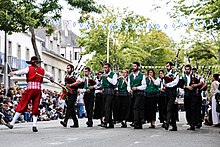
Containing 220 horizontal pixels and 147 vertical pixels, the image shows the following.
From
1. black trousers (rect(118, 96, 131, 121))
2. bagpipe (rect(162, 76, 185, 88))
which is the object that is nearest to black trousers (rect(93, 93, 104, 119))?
black trousers (rect(118, 96, 131, 121))

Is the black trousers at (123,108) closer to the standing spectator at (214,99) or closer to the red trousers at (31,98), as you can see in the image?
the standing spectator at (214,99)

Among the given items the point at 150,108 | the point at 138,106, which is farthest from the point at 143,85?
the point at 150,108

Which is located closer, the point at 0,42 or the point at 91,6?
the point at 91,6

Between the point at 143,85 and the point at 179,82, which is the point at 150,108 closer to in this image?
the point at 143,85

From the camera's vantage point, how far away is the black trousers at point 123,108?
16.4m

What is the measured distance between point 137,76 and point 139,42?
41.1 metres

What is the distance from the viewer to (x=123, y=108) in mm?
16484

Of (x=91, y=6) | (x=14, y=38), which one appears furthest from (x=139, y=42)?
(x=91, y=6)

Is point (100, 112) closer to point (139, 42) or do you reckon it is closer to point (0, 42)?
point (0, 42)

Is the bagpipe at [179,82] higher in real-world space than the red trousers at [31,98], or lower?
higher

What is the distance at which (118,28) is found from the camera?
4719 cm

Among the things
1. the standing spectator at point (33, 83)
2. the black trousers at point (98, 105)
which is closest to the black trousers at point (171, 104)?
the standing spectator at point (33, 83)

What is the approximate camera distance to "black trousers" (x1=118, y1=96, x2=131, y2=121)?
16.4 metres

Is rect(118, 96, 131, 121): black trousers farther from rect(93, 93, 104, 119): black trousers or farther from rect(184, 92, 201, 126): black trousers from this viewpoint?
rect(184, 92, 201, 126): black trousers
